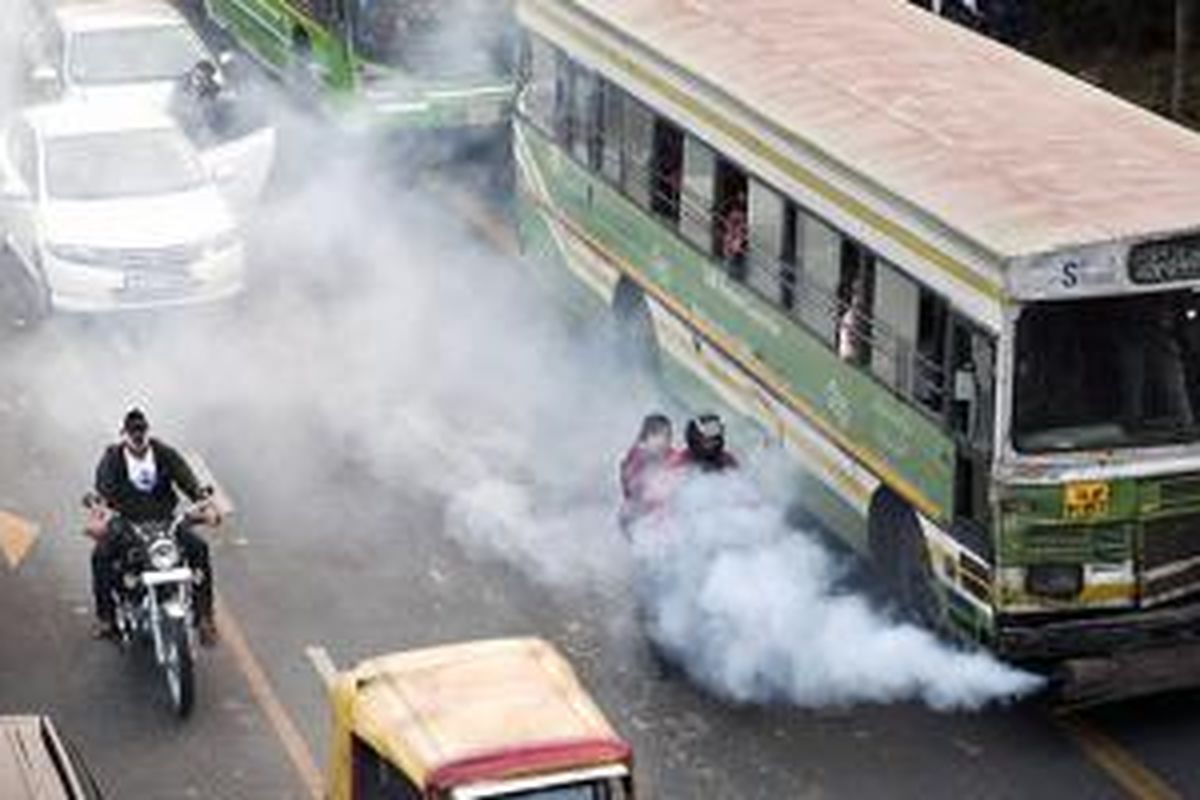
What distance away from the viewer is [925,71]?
17625 millimetres

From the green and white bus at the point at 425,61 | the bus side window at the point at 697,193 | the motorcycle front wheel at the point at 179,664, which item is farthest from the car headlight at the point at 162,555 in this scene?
the green and white bus at the point at 425,61

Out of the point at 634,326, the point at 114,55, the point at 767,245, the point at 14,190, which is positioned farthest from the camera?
the point at 114,55

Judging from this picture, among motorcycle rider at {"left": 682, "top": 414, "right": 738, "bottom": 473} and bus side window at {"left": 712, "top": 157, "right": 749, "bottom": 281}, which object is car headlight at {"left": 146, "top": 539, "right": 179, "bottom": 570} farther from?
bus side window at {"left": 712, "top": 157, "right": 749, "bottom": 281}

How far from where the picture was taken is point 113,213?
2234 centimetres

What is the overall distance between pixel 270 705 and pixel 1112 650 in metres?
4.56

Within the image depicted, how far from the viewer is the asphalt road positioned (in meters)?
15.2

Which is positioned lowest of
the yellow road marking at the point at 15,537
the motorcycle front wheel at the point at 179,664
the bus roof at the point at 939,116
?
the yellow road marking at the point at 15,537

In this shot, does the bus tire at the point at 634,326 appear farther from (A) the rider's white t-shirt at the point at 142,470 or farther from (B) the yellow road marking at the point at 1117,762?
(B) the yellow road marking at the point at 1117,762

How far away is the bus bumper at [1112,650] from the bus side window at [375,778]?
13.3 feet

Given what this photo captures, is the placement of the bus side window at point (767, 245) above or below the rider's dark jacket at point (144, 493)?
above

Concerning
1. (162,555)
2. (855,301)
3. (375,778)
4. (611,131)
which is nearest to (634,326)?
(611,131)

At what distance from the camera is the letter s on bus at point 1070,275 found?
14.4 meters

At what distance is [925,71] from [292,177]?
9698 millimetres

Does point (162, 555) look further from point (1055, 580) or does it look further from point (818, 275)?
point (1055, 580)
